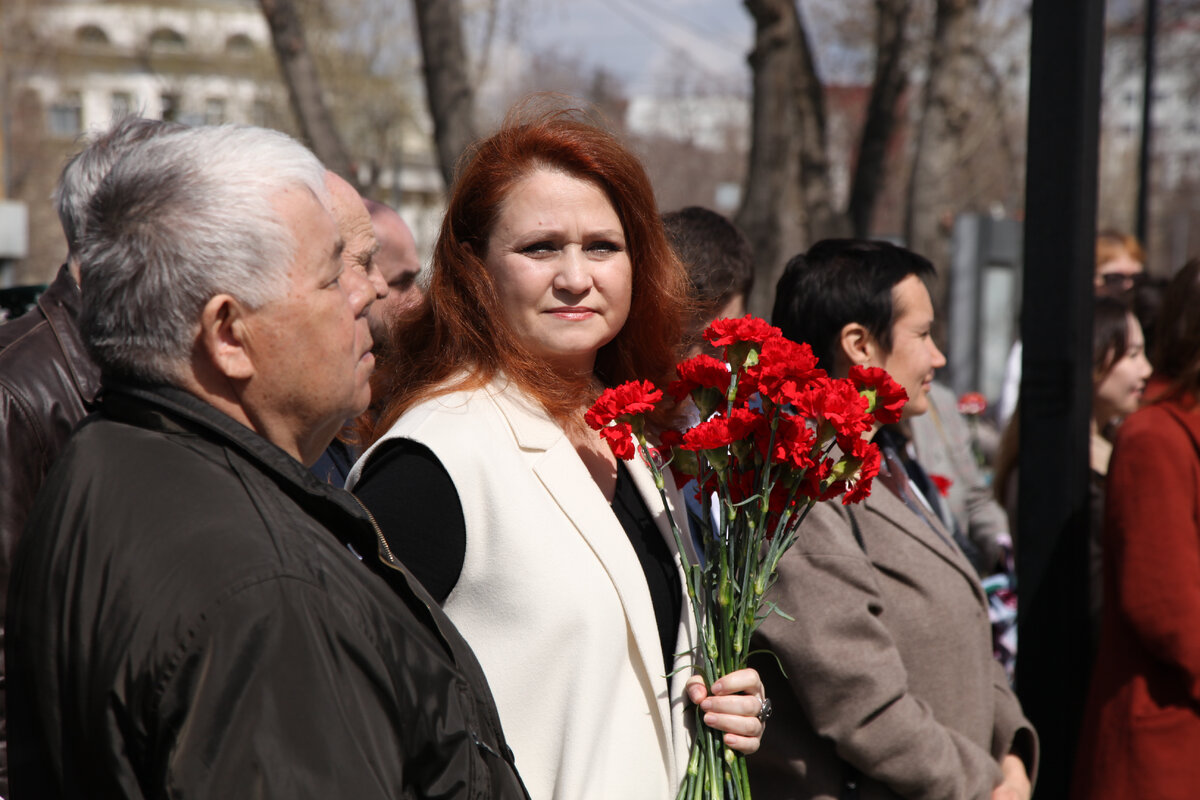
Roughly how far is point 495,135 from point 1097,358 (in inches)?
113

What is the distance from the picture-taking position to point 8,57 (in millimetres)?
26188

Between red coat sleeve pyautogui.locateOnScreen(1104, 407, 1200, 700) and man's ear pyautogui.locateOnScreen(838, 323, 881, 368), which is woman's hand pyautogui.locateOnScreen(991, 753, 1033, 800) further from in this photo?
man's ear pyautogui.locateOnScreen(838, 323, 881, 368)

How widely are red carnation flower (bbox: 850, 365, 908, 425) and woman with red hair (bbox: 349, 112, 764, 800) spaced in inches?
18.6

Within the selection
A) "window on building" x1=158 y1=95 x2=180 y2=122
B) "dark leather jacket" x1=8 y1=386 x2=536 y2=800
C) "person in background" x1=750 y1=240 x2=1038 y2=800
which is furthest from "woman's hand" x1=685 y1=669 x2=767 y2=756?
"window on building" x1=158 y1=95 x2=180 y2=122

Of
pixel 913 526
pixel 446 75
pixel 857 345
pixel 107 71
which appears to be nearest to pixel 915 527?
pixel 913 526

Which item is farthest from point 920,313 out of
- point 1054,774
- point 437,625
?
point 437,625

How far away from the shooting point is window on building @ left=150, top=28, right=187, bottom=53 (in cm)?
2781

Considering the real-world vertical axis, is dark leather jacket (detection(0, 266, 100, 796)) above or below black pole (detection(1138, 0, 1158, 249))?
below

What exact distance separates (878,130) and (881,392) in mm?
9395

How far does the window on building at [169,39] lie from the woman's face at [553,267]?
89.9ft

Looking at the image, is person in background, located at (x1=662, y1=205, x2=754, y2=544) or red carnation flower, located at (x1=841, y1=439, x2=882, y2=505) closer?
red carnation flower, located at (x1=841, y1=439, x2=882, y2=505)

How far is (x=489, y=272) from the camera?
2.39 meters

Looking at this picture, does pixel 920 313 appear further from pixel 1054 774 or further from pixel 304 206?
pixel 304 206

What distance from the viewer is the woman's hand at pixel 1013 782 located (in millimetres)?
2713
